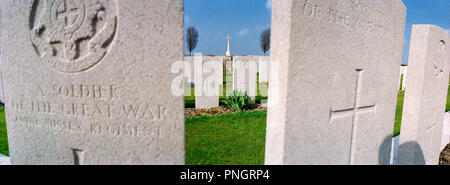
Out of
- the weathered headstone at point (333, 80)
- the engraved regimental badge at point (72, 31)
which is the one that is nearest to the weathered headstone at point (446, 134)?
the weathered headstone at point (333, 80)

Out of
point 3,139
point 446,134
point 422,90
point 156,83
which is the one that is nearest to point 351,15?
point 422,90

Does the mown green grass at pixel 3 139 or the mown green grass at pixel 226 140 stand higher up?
the mown green grass at pixel 3 139

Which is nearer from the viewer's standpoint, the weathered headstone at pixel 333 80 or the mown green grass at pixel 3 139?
the weathered headstone at pixel 333 80

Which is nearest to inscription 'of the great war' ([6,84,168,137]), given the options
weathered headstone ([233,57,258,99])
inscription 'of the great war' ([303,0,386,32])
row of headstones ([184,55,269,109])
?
inscription 'of the great war' ([303,0,386,32])

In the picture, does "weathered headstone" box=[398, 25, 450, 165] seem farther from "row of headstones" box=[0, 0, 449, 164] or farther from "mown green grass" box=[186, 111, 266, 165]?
"mown green grass" box=[186, 111, 266, 165]

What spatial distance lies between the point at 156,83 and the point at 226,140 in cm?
293

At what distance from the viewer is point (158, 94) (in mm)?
1475

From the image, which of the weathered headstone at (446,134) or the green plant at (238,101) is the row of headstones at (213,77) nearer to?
the green plant at (238,101)

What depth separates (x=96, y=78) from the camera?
62.6 inches

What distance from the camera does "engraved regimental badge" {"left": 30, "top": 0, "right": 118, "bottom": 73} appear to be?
1513mm

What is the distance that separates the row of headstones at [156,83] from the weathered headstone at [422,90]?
1.39 ft

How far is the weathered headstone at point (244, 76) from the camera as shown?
7887 mm

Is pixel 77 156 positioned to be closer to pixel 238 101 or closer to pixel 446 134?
pixel 238 101
